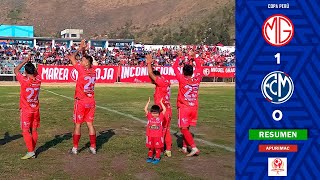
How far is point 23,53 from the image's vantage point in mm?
50219

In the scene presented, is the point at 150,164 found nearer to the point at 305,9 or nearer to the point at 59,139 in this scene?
the point at 59,139

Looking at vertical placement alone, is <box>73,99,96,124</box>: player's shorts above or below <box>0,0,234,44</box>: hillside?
below

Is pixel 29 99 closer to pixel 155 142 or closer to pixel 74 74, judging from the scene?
pixel 155 142

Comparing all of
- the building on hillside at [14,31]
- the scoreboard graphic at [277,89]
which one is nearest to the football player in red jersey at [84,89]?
the scoreboard graphic at [277,89]

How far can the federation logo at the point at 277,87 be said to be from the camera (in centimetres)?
269

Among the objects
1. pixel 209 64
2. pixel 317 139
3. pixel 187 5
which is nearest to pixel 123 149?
pixel 317 139

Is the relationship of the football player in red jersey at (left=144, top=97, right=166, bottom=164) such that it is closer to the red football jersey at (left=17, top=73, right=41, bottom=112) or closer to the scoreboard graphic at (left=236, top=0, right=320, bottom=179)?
the red football jersey at (left=17, top=73, right=41, bottom=112)

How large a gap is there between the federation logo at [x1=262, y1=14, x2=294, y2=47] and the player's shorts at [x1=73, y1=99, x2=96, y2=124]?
6868 mm

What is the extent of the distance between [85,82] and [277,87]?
677 centimetres

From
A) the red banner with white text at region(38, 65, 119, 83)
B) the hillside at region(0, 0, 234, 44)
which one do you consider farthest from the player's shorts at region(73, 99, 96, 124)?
the hillside at region(0, 0, 234, 44)

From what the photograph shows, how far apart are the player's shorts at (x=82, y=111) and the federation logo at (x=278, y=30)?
22.5 ft

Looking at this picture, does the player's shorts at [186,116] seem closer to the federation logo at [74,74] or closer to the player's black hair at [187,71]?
the player's black hair at [187,71]

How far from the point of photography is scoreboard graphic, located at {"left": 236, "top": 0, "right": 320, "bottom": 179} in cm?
267

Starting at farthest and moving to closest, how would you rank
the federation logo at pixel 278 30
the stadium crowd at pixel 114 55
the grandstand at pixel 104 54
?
1. the stadium crowd at pixel 114 55
2. the grandstand at pixel 104 54
3. the federation logo at pixel 278 30
